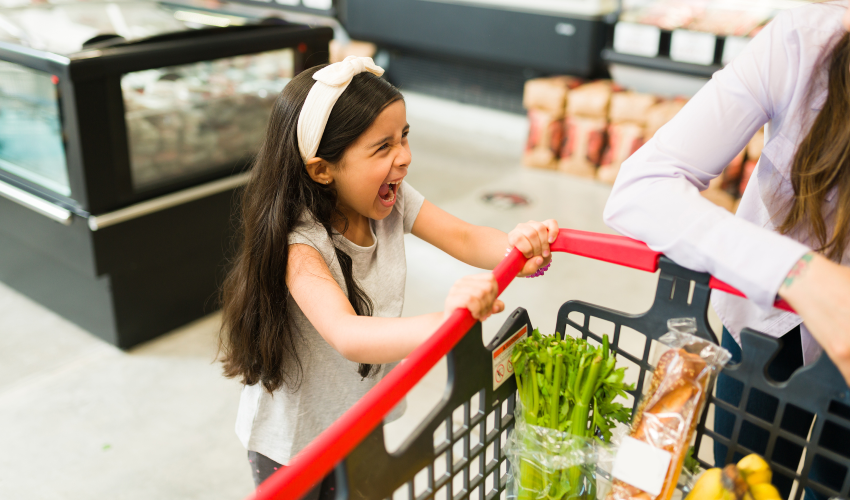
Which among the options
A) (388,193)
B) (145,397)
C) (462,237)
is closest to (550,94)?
(145,397)

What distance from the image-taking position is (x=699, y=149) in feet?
3.16

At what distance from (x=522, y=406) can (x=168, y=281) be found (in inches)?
85.3

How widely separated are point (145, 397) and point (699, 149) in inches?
84.4

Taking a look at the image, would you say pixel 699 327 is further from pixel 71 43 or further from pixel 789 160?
pixel 71 43

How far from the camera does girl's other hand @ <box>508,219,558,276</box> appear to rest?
1063 mm

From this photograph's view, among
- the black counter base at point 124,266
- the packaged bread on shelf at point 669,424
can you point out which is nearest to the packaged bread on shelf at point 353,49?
the black counter base at point 124,266

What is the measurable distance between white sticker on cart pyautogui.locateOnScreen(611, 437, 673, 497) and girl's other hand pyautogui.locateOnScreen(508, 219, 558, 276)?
31 cm

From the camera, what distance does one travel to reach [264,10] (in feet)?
20.4

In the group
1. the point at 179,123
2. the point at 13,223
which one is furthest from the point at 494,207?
the point at 13,223

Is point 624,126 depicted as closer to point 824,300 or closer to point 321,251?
point 321,251

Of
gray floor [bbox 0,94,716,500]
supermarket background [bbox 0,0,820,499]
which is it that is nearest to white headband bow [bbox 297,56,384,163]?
supermarket background [bbox 0,0,820,499]

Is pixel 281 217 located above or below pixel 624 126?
above

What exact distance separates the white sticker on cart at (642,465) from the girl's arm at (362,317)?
0.83 feet

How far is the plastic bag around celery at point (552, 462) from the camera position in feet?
3.19
